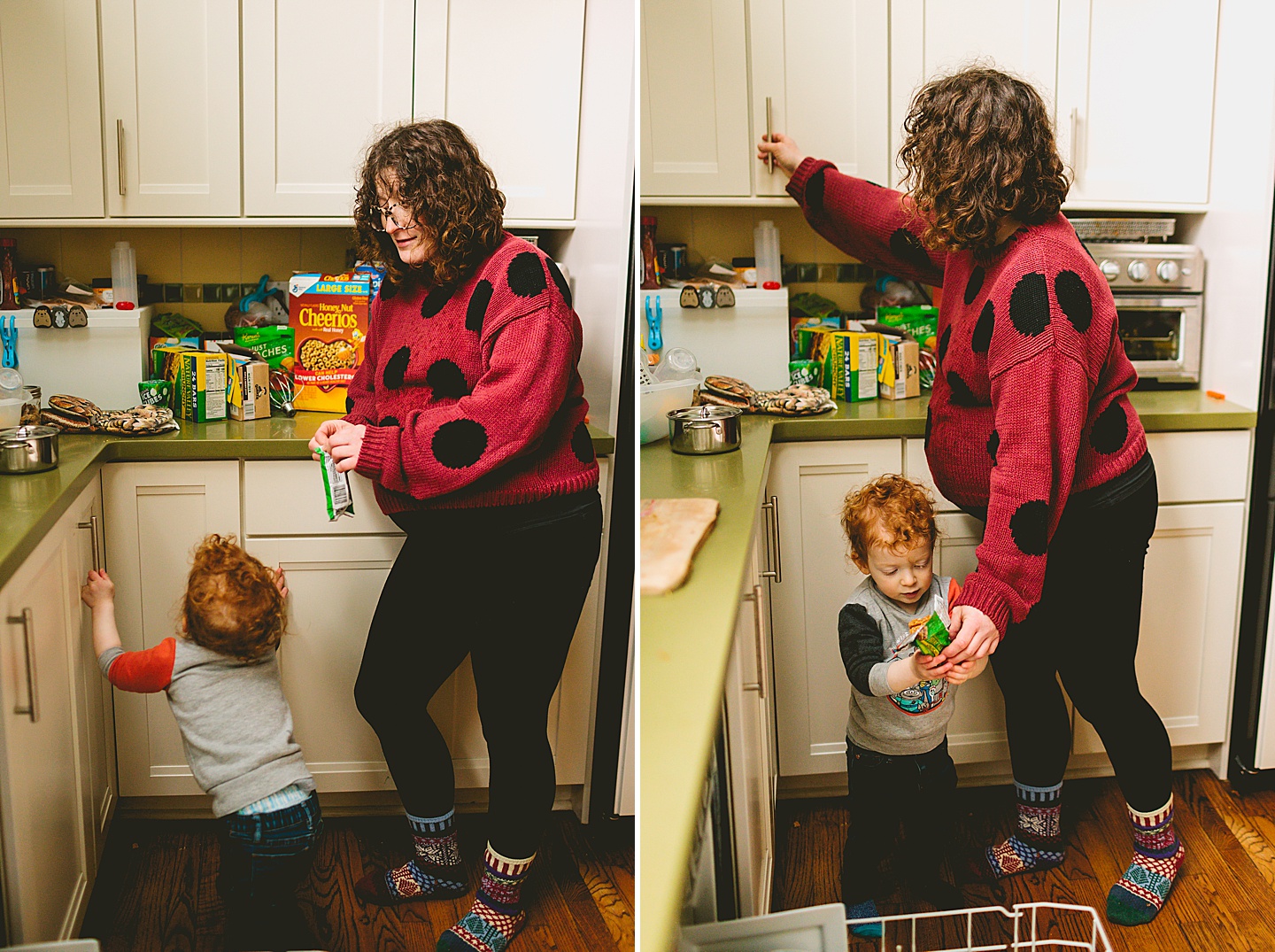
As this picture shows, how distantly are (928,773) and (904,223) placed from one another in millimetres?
796

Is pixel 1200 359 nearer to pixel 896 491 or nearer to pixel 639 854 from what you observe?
pixel 896 491

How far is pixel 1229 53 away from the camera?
1.79 m

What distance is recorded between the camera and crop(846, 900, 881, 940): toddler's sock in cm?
149

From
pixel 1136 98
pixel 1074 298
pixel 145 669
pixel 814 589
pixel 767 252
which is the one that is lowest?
pixel 814 589

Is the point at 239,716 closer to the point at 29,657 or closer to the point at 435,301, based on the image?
the point at 29,657

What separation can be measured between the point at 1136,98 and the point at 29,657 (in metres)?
1.82

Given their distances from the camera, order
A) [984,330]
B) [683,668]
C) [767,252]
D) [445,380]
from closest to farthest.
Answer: [683,668], [445,380], [984,330], [767,252]

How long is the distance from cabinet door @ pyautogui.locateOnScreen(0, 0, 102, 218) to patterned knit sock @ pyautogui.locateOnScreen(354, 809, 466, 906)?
670 mm

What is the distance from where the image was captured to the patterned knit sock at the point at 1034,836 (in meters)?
1.62

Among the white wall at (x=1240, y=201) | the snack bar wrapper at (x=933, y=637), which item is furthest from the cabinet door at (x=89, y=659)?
the white wall at (x=1240, y=201)

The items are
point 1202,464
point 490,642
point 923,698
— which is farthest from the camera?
point 1202,464

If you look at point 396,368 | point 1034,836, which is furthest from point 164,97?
point 1034,836

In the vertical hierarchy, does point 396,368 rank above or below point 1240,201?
below

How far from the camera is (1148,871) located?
5.15ft
